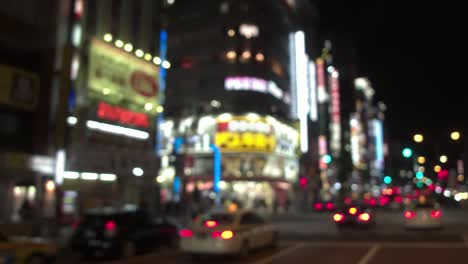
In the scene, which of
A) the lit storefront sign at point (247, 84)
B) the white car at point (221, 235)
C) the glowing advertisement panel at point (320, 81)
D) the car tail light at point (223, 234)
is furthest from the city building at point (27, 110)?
the glowing advertisement panel at point (320, 81)

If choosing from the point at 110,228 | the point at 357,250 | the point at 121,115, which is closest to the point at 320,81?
the point at 121,115

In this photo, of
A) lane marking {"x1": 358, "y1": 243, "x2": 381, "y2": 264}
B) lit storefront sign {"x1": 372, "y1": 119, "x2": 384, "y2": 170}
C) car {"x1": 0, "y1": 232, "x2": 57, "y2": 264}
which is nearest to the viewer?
car {"x1": 0, "y1": 232, "x2": 57, "y2": 264}

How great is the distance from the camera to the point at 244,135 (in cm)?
A: 5978

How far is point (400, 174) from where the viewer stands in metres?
144

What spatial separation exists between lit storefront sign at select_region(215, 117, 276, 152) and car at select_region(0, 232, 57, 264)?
46831 mm

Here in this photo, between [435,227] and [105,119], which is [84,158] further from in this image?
[435,227]

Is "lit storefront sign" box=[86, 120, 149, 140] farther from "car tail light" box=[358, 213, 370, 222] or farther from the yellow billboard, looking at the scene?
"car tail light" box=[358, 213, 370, 222]

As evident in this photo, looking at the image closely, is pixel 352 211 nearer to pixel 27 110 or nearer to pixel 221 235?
pixel 221 235

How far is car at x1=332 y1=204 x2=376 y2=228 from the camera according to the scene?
82.3 ft

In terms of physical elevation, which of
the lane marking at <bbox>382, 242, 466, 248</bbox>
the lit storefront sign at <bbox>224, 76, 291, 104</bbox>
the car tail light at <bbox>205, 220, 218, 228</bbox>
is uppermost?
the lit storefront sign at <bbox>224, 76, 291, 104</bbox>

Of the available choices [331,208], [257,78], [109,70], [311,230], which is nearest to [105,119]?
[109,70]

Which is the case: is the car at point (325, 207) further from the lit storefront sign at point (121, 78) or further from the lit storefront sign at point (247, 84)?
the lit storefront sign at point (247, 84)

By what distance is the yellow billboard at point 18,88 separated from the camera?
22.5m

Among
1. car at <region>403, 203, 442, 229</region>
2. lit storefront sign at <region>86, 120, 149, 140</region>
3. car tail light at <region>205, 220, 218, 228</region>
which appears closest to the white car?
car tail light at <region>205, 220, 218, 228</region>
